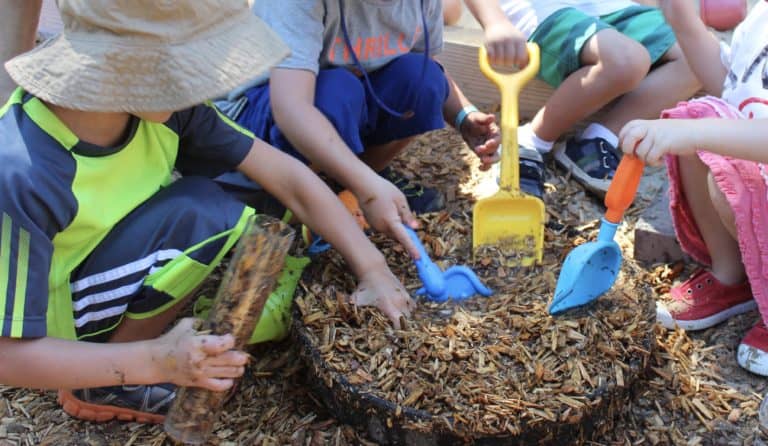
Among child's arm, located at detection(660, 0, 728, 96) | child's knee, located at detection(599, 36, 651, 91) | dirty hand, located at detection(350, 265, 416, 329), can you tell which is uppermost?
child's arm, located at detection(660, 0, 728, 96)

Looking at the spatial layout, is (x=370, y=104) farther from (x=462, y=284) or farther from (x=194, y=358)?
(x=194, y=358)

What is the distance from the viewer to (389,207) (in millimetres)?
1747

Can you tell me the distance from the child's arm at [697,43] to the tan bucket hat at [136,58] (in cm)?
113

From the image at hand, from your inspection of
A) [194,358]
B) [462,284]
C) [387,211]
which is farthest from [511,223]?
[194,358]

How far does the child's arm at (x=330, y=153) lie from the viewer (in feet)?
5.75

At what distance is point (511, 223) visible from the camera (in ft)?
6.36

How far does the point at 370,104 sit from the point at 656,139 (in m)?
0.86

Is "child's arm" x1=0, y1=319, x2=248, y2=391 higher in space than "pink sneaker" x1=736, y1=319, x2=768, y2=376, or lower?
higher

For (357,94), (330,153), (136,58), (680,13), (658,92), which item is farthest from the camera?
(658,92)

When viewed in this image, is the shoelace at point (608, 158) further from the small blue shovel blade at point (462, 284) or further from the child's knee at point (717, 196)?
the small blue shovel blade at point (462, 284)

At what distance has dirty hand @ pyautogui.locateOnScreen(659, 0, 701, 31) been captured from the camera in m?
1.95

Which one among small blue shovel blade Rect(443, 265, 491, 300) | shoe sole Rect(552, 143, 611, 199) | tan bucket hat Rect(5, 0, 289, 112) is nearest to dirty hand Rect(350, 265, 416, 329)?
small blue shovel blade Rect(443, 265, 491, 300)

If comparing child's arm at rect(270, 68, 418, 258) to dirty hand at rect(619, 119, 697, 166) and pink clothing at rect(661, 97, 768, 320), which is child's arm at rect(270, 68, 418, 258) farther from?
pink clothing at rect(661, 97, 768, 320)

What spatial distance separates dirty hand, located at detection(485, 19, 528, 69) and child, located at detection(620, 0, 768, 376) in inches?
13.6
